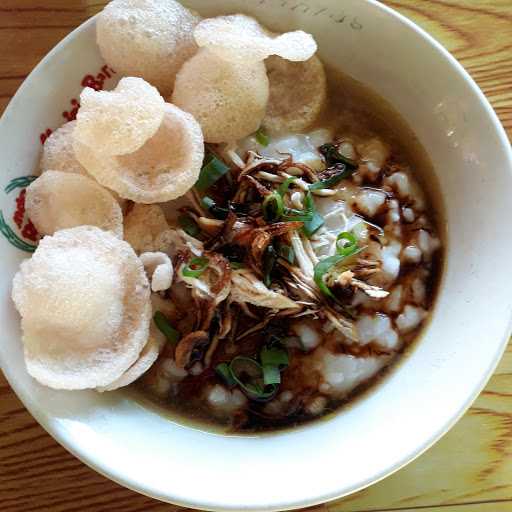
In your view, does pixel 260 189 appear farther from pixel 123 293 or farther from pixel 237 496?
pixel 237 496

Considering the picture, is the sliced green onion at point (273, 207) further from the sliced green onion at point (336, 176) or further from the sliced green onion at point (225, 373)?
the sliced green onion at point (225, 373)

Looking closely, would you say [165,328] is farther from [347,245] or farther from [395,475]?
[395,475]

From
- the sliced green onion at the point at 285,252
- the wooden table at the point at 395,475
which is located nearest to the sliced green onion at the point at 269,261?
the sliced green onion at the point at 285,252

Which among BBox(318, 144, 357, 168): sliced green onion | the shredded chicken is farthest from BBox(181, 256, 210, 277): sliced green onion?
BBox(318, 144, 357, 168): sliced green onion

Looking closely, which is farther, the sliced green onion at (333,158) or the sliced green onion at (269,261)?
the sliced green onion at (333,158)

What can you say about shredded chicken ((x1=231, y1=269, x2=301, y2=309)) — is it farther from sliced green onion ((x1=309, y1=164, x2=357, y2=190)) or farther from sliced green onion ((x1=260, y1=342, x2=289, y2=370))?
sliced green onion ((x1=309, y1=164, x2=357, y2=190))
